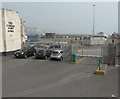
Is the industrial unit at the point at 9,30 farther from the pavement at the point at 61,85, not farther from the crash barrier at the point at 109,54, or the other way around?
the crash barrier at the point at 109,54

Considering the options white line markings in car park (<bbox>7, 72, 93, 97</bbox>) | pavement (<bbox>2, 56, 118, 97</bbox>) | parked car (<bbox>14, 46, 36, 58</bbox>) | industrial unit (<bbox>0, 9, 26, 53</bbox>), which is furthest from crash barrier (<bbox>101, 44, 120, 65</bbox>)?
industrial unit (<bbox>0, 9, 26, 53</bbox>)

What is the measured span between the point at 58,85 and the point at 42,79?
183 centimetres

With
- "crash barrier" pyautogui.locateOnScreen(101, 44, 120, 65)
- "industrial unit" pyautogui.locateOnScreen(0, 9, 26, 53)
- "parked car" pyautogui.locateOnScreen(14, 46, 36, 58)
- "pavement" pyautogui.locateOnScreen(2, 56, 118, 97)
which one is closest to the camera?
"pavement" pyautogui.locateOnScreen(2, 56, 118, 97)

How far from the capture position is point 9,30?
2208cm

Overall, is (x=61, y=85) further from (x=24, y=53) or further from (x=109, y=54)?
(x=24, y=53)

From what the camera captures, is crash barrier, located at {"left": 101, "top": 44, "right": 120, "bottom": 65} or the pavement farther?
crash barrier, located at {"left": 101, "top": 44, "right": 120, "bottom": 65}

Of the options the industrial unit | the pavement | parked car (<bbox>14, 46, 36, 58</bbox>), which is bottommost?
the pavement

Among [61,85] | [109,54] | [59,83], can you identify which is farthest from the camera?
[109,54]

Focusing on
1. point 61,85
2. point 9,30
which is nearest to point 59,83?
point 61,85

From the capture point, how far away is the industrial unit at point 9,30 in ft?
68.3

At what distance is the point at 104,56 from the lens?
54.0ft

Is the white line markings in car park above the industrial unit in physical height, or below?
below

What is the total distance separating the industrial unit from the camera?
20.8 meters

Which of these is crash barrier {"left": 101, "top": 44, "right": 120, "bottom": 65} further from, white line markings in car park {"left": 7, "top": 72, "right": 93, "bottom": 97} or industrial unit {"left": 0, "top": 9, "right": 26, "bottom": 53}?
industrial unit {"left": 0, "top": 9, "right": 26, "bottom": 53}
